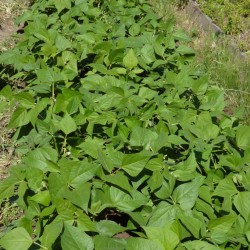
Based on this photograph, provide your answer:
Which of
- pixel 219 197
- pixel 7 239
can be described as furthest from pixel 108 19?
pixel 7 239

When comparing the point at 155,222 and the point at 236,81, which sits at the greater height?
the point at 155,222

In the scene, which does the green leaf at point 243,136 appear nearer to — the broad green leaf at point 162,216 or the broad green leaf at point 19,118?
the broad green leaf at point 162,216

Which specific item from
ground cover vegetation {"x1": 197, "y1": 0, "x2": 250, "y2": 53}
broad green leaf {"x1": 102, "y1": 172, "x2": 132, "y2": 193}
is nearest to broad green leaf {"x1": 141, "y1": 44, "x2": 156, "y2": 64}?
broad green leaf {"x1": 102, "y1": 172, "x2": 132, "y2": 193}

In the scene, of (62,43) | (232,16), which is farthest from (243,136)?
(232,16)

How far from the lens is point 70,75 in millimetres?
3084

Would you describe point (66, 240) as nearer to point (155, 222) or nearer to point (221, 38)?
point (155, 222)

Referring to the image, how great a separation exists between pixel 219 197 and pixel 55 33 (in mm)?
1829

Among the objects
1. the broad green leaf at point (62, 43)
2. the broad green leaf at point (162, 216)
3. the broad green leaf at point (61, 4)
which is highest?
the broad green leaf at point (61, 4)

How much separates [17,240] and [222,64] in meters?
3.17

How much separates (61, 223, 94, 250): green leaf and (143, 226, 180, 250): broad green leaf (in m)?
0.24

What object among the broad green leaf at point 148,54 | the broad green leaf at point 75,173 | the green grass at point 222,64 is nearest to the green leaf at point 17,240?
the broad green leaf at point 75,173

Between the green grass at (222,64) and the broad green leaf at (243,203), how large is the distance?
1.55 meters

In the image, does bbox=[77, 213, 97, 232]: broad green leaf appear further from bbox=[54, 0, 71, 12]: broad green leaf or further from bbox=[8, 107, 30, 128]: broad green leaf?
bbox=[54, 0, 71, 12]: broad green leaf

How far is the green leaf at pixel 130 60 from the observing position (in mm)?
3229
